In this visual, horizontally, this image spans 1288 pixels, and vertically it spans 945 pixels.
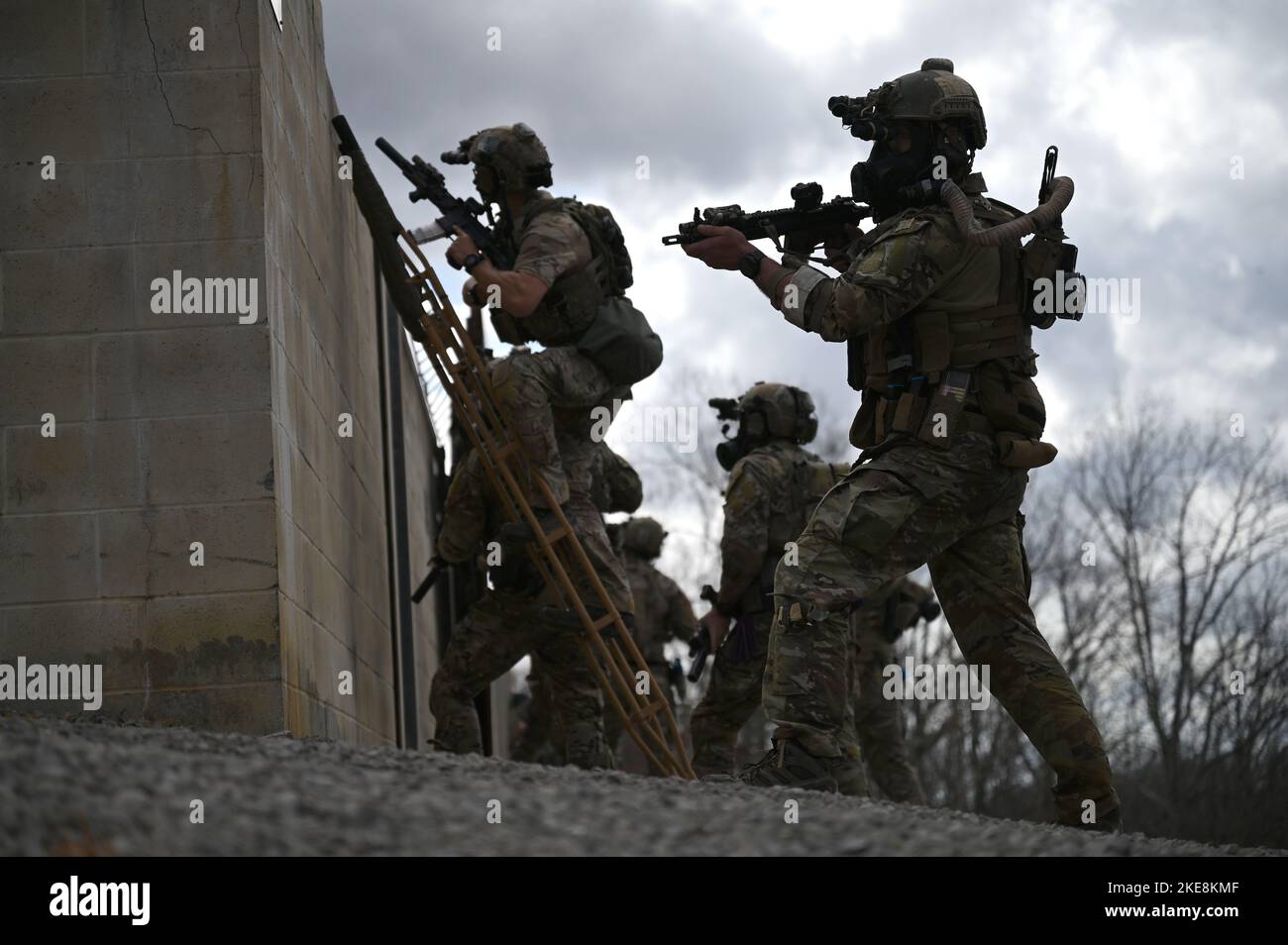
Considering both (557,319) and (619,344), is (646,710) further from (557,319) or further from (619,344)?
(557,319)

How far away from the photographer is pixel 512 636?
715cm

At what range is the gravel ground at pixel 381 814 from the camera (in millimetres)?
2457

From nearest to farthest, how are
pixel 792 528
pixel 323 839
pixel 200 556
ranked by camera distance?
pixel 323 839
pixel 200 556
pixel 792 528

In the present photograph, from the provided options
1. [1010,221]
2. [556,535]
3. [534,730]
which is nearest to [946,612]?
[1010,221]

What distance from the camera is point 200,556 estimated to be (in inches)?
198

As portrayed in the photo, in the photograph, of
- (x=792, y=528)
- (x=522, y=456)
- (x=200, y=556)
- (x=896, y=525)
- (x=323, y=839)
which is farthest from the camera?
(x=792, y=528)

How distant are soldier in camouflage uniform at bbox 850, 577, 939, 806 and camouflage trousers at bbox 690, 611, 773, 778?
5.20ft

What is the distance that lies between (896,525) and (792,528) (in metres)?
2.83

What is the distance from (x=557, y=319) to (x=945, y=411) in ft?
8.25

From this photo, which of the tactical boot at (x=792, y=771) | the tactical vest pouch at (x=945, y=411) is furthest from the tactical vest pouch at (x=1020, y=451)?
the tactical boot at (x=792, y=771)

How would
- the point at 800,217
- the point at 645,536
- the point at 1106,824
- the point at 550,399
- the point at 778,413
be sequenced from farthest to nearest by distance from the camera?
the point at 645,536 < the point at 778,413 < the point at 550,399 < the point at 800,217 < the point at 1106,824

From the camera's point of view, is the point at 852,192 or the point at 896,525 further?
the point at 852,192

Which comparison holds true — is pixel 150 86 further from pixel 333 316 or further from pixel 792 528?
pixel 792 528
